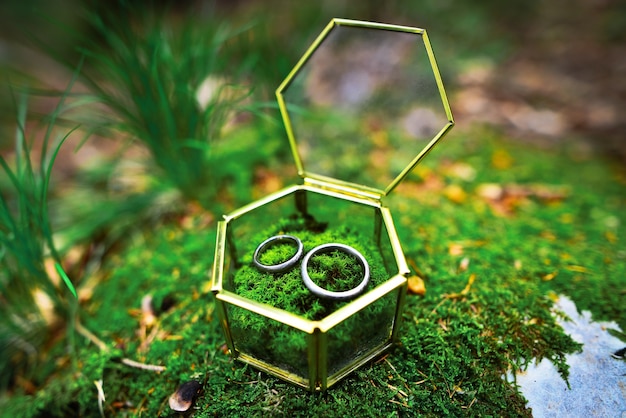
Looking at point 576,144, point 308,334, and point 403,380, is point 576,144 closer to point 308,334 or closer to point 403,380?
point 403,380

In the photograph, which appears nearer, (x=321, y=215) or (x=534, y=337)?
(x=534, y=337)

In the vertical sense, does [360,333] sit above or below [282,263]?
below

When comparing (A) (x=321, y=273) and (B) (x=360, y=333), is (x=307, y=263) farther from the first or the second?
(B) (x=360, y=333)

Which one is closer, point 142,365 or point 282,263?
point 282,263

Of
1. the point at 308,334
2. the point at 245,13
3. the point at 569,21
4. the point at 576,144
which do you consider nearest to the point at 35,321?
the point at 308,334

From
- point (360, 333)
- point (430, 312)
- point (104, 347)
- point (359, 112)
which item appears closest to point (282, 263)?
point (360, 333)

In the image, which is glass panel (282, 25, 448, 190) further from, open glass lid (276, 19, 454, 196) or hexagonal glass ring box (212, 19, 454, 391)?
hexagonal glass ring box (212, 19, 454, 391)

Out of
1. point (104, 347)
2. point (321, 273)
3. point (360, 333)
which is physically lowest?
point (104, 347)

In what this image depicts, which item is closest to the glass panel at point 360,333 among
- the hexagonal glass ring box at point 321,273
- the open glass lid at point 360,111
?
the hexagonal glass ring box at point 321,273
